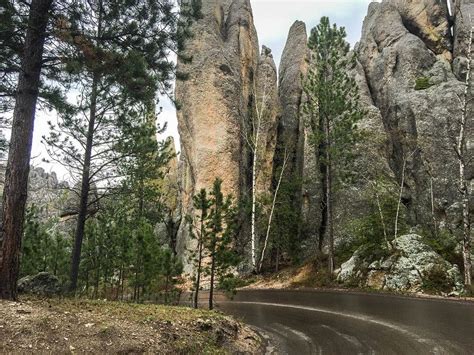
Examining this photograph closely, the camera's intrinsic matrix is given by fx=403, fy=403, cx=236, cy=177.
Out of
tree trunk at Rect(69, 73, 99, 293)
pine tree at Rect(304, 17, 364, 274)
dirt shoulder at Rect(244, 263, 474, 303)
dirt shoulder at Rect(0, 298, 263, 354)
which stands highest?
pine tree at Rect(304, 17, 364, 274)

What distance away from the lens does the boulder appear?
1210 cm

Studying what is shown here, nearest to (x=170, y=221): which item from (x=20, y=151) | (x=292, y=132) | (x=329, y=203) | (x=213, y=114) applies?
(x=213, y=114)

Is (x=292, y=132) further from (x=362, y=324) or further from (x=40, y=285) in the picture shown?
(x=40, y=285)

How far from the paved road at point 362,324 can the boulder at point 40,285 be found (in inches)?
260

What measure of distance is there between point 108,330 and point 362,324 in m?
7.75

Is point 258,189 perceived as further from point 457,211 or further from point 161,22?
point 161,22

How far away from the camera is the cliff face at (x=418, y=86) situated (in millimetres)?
28391

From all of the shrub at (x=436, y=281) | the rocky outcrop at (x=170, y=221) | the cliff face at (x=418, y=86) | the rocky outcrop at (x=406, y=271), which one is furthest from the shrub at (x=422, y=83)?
the rocky outcrop at (x=170, y=221)

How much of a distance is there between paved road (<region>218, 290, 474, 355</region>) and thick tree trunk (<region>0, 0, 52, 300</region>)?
6542mm

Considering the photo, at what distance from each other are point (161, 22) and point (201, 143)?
2394 cm

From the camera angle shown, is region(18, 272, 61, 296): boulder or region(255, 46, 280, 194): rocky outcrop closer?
region(18, 272, 61, 296): boulder

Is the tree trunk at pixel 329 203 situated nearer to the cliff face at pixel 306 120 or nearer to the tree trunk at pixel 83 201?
the cliff face at pixel 306 120

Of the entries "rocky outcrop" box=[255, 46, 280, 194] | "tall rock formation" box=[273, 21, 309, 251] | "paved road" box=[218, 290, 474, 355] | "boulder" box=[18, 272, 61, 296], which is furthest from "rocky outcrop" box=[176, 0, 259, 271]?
"boulder" box=[18, 272, 61, 296]

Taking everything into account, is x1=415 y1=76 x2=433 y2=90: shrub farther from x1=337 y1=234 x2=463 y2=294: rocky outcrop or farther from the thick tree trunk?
the thick tree trunk
